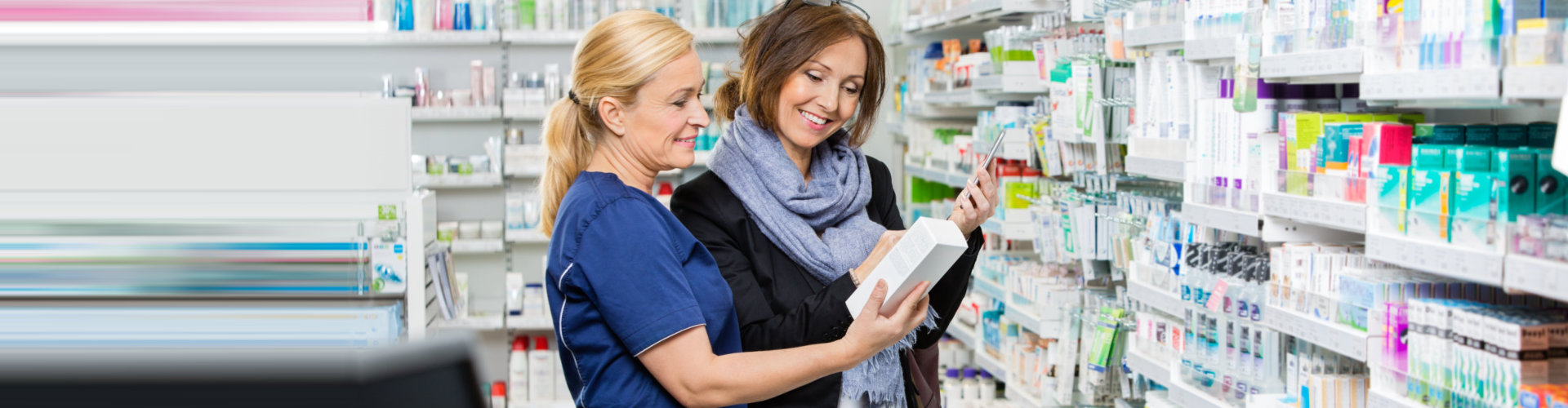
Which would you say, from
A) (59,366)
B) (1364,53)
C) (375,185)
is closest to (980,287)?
(375,185)

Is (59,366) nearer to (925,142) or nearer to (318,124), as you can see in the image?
(318,124)

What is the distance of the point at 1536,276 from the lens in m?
1.69

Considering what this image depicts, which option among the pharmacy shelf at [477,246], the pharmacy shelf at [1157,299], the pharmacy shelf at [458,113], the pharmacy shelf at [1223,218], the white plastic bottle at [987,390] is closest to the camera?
the pharmacy shelf at [1223,218]

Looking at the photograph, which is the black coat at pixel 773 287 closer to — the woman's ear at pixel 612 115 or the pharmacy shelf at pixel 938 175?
the woman's ear at pixel 612 115

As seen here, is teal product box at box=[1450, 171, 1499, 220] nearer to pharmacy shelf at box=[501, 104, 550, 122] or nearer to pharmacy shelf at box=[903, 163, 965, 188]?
pharmacy shelf at box=[903, 163, 965, 188]

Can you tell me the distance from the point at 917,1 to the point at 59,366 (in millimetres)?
4771

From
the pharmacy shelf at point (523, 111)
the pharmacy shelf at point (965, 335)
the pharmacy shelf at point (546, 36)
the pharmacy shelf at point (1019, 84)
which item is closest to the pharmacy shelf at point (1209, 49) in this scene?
the pharmacy shelf at point (1019, 84)

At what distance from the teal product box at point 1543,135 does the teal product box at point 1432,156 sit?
130 millimetres

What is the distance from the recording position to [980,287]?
4.39 m

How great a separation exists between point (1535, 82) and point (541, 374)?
460 centimetres

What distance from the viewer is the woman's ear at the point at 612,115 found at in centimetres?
159

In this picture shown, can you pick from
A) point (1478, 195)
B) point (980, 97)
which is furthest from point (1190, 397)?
point (980, 97)

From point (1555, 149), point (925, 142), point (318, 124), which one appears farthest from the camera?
point (925, 142)

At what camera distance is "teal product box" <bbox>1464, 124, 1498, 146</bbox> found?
200 centimetres
